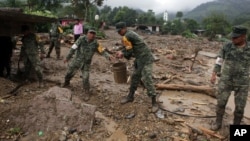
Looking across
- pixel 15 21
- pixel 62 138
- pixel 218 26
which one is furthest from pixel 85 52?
pixel 218 26

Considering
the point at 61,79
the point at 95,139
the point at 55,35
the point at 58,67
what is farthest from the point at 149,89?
the point at 55,35

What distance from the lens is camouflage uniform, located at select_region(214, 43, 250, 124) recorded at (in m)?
5.88

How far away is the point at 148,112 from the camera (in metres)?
6.95

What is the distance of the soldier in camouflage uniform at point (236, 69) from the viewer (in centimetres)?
583

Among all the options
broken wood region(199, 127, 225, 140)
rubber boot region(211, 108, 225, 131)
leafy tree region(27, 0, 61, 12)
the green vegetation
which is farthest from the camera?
leafy tree region(27, 0, 61, 12)

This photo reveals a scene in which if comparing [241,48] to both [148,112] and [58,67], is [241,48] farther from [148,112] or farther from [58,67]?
[58,67]

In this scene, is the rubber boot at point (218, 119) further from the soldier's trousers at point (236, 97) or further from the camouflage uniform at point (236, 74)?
the camouflage uniform at point (236, 74)

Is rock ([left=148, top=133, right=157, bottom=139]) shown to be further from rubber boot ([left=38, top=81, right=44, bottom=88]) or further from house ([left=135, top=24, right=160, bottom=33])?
house ([left=135, top=24, right=160, bottom=33])

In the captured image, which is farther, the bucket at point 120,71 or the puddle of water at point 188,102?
the bucket at point 120,71

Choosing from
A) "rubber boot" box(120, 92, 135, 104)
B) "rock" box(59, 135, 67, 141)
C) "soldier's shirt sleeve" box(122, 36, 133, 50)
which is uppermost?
"soldier's shirt sleeve" box(122, 36, 133, 50)

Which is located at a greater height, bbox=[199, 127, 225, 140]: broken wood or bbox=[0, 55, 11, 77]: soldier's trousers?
bbox=[0, 55, 11, 77]: soldier's trousers

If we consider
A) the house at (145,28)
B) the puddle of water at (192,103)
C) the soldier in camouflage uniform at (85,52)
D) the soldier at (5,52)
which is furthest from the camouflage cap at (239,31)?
the house at (145,28)

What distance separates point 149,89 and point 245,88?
2005mm

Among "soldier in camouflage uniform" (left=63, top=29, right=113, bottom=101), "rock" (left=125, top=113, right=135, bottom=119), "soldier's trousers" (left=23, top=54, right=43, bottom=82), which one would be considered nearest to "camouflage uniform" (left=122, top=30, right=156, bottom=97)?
"rock" (left=125, top=113, right=135, bottom=119)
